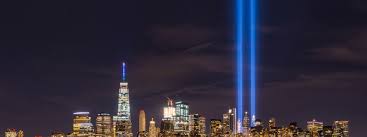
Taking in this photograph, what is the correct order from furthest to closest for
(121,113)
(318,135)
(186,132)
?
(121,113)
(186,132)
(318,135)

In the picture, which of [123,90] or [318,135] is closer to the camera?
[318,135]

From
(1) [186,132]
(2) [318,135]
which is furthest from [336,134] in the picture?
(1) [186,132]

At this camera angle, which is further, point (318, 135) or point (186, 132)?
point (186, 132)

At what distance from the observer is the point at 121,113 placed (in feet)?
254

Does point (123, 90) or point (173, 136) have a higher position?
point (123, 90)

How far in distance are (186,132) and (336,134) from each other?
18.0 metres

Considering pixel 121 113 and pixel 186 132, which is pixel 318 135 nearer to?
pixel 186 132

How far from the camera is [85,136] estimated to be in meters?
65.3

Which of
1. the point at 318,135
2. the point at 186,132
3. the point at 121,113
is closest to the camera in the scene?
the point at 318,135

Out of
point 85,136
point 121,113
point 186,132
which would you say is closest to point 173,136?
point 186,132

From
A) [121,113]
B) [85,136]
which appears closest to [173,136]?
[85,136]

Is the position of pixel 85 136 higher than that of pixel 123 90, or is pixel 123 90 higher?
pixel 123 90

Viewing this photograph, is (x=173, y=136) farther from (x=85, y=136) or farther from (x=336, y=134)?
(x=336, y=134)

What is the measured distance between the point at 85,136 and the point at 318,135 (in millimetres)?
28029
